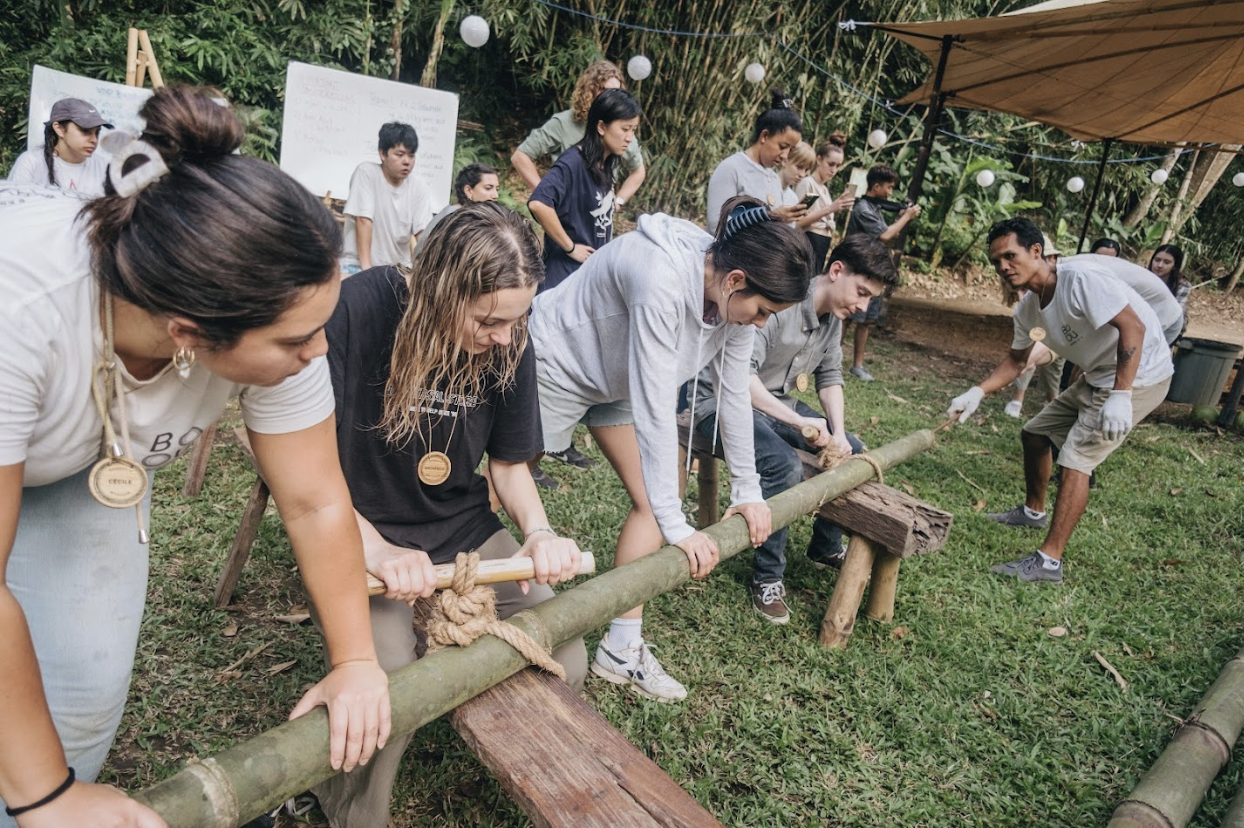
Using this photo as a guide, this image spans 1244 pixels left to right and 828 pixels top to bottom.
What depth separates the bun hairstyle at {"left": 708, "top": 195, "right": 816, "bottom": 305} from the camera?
2.19 meters

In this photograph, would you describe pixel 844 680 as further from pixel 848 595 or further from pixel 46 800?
pixel 46 800

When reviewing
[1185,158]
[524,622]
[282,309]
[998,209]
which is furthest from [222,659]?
[1185,158]

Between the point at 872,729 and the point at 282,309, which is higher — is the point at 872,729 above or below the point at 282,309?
below

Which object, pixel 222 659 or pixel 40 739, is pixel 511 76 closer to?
pixel 222 659

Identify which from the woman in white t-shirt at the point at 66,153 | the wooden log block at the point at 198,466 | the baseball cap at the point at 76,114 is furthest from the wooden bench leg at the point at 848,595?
the baseball cap at the point at 76,114

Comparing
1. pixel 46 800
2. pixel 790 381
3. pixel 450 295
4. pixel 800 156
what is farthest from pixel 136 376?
pixel 800 156

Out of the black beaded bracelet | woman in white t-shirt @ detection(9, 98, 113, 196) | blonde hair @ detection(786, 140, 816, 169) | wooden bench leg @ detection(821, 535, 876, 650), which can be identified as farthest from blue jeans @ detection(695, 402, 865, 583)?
woman in white t-shirt @ detection(9, 98, 113, 196)

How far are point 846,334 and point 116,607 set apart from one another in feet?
27.9

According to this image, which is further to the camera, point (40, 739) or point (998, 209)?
point (998, 209)

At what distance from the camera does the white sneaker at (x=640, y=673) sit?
2.70m

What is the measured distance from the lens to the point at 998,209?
40.0ft

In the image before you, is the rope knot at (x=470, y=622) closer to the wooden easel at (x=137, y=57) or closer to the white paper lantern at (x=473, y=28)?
the wooden easel at (x=137, y=57)

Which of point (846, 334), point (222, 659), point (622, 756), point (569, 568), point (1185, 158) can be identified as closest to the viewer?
point (622, 756)

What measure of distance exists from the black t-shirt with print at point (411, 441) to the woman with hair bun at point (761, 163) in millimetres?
3249
